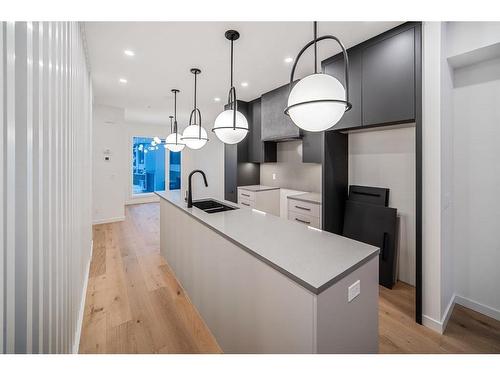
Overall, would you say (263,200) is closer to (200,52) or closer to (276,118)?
(276,118)

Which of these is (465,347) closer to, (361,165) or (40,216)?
(361,165)

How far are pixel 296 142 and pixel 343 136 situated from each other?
1.35m

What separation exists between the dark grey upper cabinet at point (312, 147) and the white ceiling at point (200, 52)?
3.01ft

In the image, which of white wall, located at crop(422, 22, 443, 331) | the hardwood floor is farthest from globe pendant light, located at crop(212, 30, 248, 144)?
the hardwood floor

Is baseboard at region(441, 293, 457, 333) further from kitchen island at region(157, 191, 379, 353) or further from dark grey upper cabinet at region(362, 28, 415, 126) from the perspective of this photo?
dark grey upper cabinet at region(362, 28, 415, 126)

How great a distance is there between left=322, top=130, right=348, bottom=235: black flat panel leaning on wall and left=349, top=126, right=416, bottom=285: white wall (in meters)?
0.24

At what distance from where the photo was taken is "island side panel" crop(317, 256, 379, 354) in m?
0.96

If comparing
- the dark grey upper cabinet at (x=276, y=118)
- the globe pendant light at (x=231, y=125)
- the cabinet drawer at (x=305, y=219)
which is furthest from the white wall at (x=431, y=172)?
the dark grey upper cabinet at (x=276, y=118)

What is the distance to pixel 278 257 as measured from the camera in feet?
3.83

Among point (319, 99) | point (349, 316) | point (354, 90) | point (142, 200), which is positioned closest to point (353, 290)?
point (349, 316)

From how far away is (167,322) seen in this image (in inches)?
78.5

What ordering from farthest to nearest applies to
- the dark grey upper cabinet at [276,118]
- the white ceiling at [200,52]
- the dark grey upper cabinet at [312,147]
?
the dark grey upper cabinet at [276,118]
the dark grey upper cabinet at [312,147]
the white ceiling at [200,52]

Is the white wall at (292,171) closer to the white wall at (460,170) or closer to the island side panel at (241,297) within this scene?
the white wall at (460,170)

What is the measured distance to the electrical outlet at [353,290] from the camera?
3.58ft
